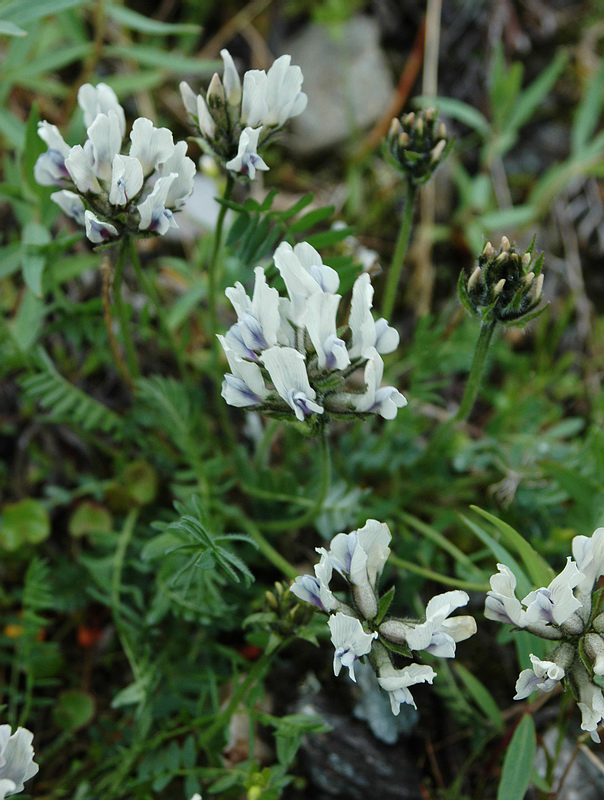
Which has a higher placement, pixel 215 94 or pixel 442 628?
pixel 215 94

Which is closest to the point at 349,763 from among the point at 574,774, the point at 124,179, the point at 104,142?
the point at 574,774

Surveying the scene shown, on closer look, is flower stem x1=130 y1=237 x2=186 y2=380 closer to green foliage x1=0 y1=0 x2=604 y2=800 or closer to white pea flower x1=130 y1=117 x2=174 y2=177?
green foliage x1=0 y1=0 x2=604 y2=800

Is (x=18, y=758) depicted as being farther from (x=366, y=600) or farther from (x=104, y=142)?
(x=104, y=142)

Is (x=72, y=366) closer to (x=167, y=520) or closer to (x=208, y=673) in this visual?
(x=167, y=520)

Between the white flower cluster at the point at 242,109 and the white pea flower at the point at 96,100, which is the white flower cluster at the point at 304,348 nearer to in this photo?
the white flower cluster at the point at 242,109

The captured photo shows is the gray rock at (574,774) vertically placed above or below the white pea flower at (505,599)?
below

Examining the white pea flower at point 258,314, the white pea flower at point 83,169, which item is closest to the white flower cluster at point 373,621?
the white pea flower at point 258,314

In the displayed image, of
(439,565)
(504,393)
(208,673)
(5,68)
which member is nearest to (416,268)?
(504,393)
